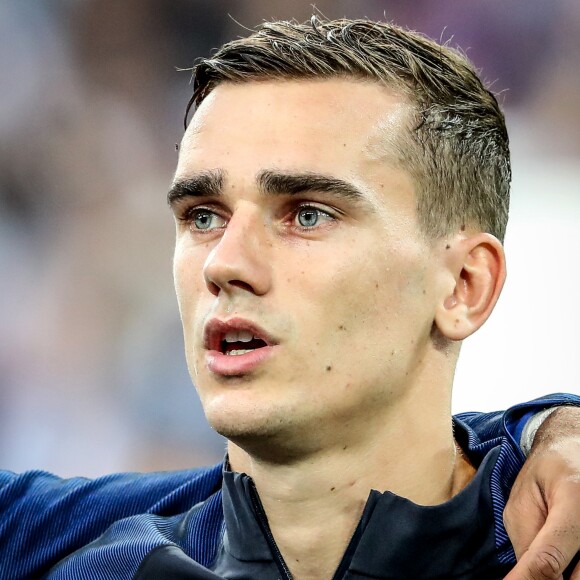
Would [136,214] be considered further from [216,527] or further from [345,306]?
[345,306]

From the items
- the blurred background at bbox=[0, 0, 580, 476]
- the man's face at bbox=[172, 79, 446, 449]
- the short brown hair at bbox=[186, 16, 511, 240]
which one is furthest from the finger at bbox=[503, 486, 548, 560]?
the blurred background at bbox=[0, 0, 580, 476]

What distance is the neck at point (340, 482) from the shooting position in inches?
85.7

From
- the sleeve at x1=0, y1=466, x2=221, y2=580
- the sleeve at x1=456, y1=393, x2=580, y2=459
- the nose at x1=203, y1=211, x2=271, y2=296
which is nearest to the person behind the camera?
the nose at x1=203, y1=211, x2=271, y2=296

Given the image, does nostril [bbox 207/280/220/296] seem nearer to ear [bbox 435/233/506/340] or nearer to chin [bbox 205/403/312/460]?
chin [bbox 205/403/312/460]

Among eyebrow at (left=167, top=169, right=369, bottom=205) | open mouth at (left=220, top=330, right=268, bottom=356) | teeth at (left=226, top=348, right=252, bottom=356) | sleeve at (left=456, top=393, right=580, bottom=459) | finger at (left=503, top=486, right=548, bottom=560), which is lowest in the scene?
finger at (left=503, top=486, right=548, bottom=560)

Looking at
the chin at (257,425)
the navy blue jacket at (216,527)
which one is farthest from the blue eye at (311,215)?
the navy blue jacket at (216,527)

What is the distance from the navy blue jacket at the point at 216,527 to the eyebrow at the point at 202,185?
62 centimetres

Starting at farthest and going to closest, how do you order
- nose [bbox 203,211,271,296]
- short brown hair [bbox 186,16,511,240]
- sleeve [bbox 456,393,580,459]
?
1. sleeve [bbox 456,393,580,459]
2. short brown hair [bbox 186,16,511,240]
3. nose [bbox 203,211,271,296]

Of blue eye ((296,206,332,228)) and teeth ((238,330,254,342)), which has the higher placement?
blue eye ((296,206,332,228))

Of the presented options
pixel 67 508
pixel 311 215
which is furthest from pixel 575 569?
pixel 67 508

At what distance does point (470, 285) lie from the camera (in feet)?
7.48

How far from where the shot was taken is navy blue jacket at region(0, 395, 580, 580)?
2.14 meters

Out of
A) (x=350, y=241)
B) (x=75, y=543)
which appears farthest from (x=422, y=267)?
(x=75, y=543)

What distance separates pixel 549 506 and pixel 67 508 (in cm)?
127
